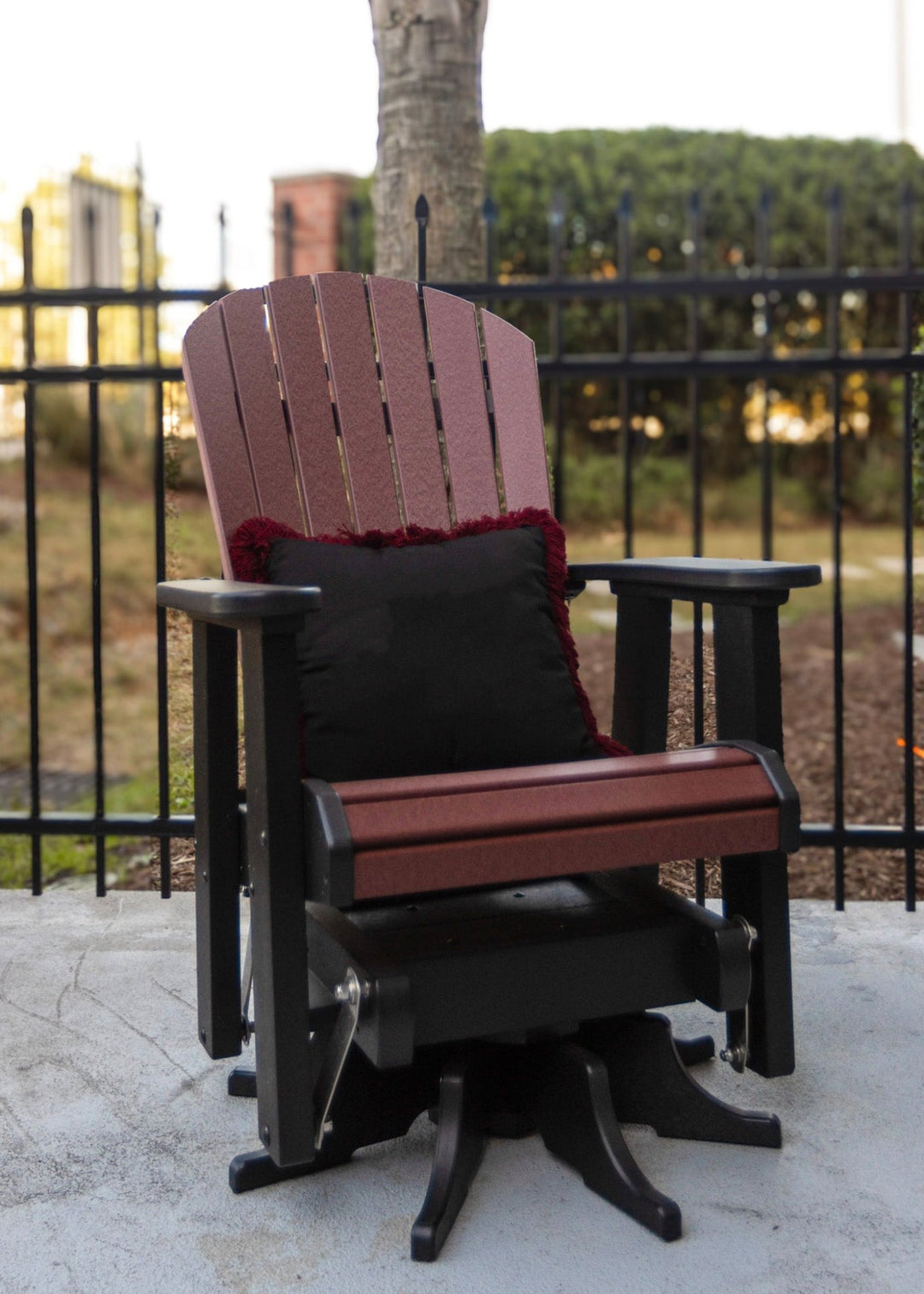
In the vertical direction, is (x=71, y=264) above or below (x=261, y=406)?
above

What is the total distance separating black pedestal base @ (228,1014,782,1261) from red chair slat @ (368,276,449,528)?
87cm

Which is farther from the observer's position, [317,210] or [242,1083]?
[317,210]

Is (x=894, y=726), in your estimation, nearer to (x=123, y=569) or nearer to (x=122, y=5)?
(x=123, y=569)

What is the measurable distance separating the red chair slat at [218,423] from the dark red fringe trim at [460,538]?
0.05 meters

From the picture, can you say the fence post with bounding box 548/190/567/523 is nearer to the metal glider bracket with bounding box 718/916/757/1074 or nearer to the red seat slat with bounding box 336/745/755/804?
the red seat slat with bounding box 336/745/755/804

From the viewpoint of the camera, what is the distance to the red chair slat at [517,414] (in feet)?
6.56

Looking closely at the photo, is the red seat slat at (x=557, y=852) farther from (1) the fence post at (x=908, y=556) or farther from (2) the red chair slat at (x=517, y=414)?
(1) the fence post at (x=908, y=556)

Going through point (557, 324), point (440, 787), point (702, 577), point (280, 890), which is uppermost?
point (557, 324)

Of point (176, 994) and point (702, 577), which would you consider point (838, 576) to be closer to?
point (702, 577)

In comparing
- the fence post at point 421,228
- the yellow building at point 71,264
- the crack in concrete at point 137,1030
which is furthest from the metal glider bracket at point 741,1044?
the yellow building at point 71,264

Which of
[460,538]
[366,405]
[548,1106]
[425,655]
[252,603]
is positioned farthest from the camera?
[366,405]

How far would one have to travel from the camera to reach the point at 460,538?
1753mm

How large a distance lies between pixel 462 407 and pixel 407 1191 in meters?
1.19

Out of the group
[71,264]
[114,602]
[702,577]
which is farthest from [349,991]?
[71,264]
